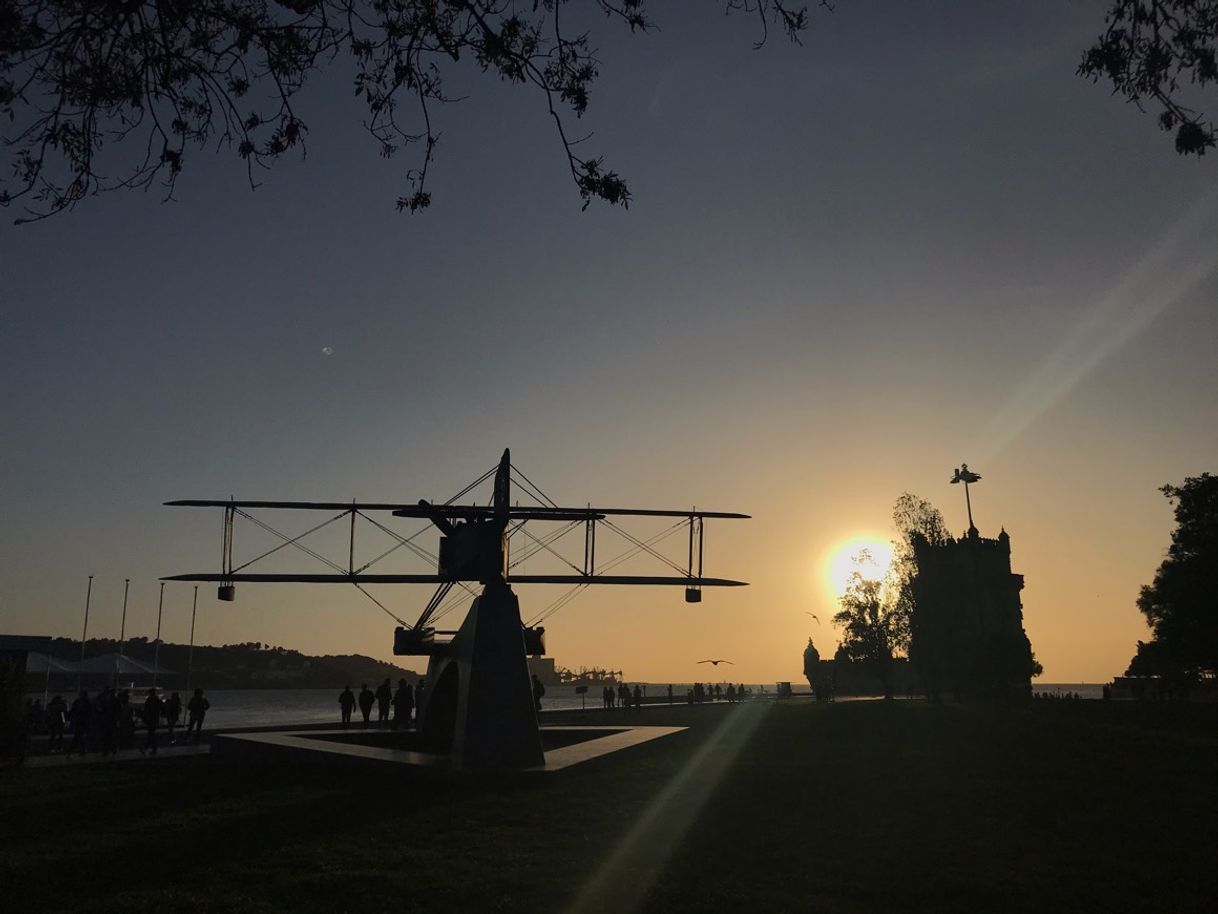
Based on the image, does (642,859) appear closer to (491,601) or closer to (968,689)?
(491,601)

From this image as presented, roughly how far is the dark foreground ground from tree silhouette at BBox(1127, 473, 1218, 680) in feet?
68.7

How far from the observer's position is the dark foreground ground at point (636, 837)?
355 inches

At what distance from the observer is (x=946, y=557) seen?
52625mm

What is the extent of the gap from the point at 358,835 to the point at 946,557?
47607 mm

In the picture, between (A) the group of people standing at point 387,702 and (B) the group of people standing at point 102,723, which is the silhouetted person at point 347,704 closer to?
(A) the group of people standing at point 387,702

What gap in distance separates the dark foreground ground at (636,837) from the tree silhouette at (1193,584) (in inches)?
824

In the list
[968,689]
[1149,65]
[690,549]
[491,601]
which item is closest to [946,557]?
[968,689]

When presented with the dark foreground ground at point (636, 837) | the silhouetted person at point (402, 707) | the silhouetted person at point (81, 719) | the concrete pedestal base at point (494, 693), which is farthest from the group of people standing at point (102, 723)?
the concrete pedestal base at point (494, 693)

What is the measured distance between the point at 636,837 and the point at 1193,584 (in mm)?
37507

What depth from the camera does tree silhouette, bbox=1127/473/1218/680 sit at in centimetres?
3825

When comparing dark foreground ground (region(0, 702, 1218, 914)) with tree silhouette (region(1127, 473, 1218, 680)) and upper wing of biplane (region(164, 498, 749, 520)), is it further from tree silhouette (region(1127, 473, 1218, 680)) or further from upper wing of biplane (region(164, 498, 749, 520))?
tree silhouette (region(1127, 473, 1218, 680))

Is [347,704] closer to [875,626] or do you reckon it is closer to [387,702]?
[387,702]

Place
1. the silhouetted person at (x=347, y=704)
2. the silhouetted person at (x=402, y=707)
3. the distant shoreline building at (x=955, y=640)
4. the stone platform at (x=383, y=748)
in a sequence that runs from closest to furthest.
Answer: the stone platform at (x=383, y=748), the silhouetted person at (x=402, y=707), the silhouetted person at (x=347, y=704), the distant shoreline building at (x=955, y=640)

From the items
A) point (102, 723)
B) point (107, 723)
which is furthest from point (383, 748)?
point (102, 723)
